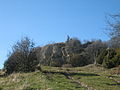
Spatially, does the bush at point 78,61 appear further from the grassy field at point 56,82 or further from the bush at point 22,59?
the grassy field at point 56,82

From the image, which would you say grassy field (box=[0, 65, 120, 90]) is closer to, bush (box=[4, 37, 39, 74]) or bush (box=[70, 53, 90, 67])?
bush (box=[4, 37, 39, 74])

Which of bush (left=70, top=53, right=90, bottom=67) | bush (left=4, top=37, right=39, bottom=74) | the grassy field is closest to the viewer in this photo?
the grassy field

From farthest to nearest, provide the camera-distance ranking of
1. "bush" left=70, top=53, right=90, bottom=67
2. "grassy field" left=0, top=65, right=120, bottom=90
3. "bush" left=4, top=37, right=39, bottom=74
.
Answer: "bush" left=70, top=53, right=90, bottom=67
"bush" left=4, top=37, right=39, bottom=74
"grassy field" left=0, top=65, right=120, bottom=90

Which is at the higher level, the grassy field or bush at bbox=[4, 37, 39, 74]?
bush at bbox=[4, 37, 39, 74]

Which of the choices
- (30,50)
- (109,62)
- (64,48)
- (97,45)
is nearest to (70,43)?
(64,48)

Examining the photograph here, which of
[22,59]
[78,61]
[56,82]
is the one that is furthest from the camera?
[78,61]

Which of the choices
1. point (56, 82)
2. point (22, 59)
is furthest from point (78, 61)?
point (56, 82)

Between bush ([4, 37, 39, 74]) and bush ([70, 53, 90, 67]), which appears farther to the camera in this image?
bush ([70, 53, 90, 67])

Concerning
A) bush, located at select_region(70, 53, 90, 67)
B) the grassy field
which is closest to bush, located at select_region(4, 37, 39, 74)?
the grassy field

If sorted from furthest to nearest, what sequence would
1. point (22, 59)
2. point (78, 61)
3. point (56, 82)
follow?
1. point (78, 61)
2. point (22, 59)
3. point (56, 82)

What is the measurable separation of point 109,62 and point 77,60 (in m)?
17.2

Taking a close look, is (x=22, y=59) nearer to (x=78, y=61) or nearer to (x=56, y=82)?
(x=56, y=82)

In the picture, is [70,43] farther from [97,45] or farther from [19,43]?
[19,43]

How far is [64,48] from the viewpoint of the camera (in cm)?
7975
